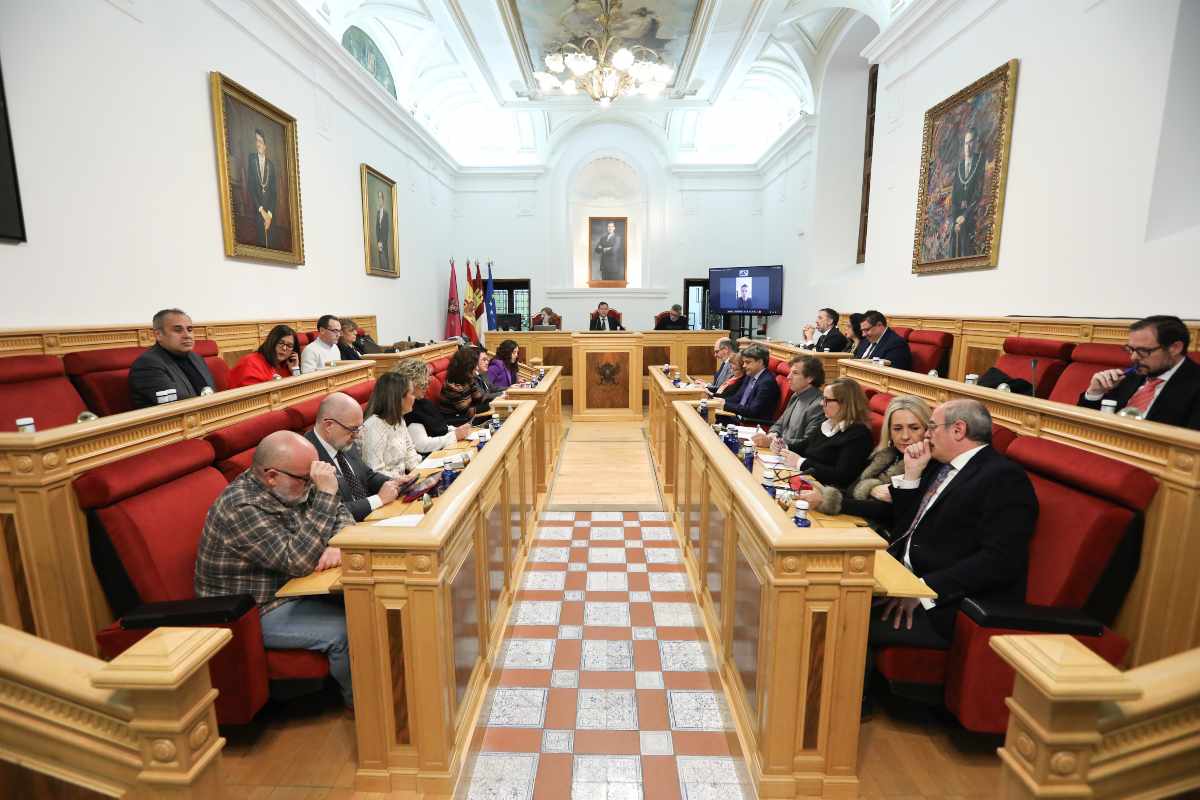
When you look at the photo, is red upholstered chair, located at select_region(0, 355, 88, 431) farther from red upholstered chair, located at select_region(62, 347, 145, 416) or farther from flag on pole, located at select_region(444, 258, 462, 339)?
flag on pole, located at select_region(444, 258, 462, 339)

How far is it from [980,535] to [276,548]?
2904 millimetres

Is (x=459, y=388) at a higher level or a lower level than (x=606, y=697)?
higher

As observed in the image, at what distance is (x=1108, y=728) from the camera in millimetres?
1146

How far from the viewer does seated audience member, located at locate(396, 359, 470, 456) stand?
14.9 feet

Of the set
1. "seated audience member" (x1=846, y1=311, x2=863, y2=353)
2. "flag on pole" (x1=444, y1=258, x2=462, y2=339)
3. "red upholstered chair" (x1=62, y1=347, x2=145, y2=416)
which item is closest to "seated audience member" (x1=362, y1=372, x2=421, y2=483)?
"red upholstered chair" (x1=62, y1=347, x2=145, y2=416)

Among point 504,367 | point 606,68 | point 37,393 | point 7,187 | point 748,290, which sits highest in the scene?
point 606,68

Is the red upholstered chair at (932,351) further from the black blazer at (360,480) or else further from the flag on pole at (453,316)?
the flag on pole at (453,316)

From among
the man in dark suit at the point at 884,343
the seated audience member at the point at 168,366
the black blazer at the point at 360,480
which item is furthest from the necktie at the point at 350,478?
the man in dark suit at the point at 884,343

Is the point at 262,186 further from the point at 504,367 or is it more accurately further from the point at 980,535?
the point at 980,535

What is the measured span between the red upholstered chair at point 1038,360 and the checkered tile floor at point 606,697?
11.2ft

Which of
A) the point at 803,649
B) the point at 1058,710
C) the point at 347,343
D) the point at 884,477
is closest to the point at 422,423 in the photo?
the point at 347,343

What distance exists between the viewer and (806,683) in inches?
79.6

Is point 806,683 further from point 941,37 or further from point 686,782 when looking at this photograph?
point 941,37

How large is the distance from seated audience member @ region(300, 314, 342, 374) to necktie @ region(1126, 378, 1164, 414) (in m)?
6.59
